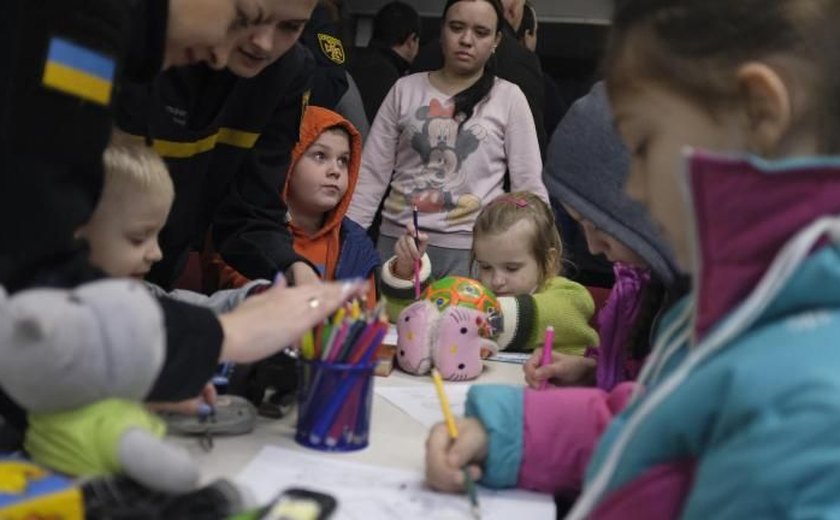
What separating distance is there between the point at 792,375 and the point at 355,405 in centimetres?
53

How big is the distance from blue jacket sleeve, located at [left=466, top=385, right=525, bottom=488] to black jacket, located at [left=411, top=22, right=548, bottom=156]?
7.06 ft

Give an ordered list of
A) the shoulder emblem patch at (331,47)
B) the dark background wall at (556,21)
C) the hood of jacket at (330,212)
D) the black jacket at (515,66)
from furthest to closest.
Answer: the dark background wall at (556,21) → the black jacket at (515,66) → the shoulder emblem patch at (331,47) → the hood of jacket at (330,212)

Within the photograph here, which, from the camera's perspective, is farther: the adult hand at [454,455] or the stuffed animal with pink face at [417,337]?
the stuffed animal with pink face at [417,337]

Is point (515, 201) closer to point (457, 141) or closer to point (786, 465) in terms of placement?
point (457, 141)

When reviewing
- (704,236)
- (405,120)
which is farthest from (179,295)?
(405,120)

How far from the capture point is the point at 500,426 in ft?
3.13

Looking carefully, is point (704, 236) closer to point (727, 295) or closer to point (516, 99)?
point (727, 295)

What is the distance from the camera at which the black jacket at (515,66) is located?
303cm

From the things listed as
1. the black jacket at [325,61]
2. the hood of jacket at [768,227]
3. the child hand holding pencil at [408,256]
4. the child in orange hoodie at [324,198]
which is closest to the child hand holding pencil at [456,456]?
the hood of jacket at [768,227]

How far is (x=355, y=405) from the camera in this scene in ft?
3.29

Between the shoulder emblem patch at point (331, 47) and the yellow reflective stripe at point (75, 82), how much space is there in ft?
5.61

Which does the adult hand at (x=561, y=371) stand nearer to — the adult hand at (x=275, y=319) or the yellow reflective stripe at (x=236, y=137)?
the adult hand at (x=275, y=319)

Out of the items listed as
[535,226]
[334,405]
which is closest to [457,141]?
[535,226]

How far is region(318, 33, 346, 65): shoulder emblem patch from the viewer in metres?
2.52
